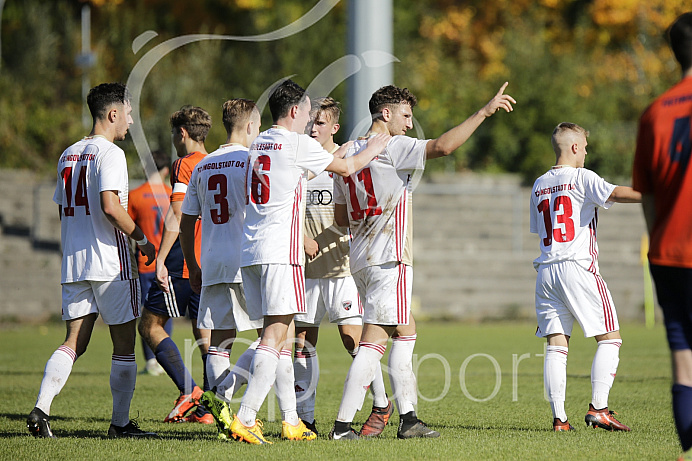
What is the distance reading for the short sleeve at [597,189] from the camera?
6.57 m

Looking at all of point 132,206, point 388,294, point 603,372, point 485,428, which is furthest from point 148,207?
point 603,372

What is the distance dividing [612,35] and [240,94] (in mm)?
14917

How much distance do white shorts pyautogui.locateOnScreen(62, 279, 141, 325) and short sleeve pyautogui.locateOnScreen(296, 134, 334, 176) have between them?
1.77 metres

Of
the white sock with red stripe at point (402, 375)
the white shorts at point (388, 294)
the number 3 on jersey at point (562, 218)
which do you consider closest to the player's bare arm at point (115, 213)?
the white shorts at point (388, 294)

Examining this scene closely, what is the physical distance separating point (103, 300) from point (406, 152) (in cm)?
257

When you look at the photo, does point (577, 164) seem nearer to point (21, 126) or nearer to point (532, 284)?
point (532, 284)

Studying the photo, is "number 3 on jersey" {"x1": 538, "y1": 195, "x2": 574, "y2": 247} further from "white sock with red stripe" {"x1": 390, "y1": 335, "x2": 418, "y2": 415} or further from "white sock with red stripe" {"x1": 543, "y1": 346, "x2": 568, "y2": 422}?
"white sock with red stripe" {"x1": 390, "y1": 335, "x2": 418, "y2": 415}

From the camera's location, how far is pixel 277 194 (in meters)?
5.81

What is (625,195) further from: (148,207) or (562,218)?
(148,207)

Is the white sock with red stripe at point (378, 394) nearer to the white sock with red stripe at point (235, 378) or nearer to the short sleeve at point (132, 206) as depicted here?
the white sock with red stripe at point (235, 378)

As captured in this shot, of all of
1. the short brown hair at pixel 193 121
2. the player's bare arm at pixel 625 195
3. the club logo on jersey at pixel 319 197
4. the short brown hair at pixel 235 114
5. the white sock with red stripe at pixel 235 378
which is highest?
the short brown hair at pixel 193 121

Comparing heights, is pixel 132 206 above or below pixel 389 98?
below

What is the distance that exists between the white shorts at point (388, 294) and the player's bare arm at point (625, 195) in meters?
1.74

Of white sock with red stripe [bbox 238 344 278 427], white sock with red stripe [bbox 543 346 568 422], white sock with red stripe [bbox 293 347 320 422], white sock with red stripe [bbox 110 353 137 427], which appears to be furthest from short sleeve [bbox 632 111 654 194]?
white sock with red stripe [bbox 110 353 137 427]
